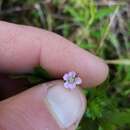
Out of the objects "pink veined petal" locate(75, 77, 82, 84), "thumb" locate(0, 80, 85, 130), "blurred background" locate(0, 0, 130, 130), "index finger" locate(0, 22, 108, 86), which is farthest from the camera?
"blurred background" locate(0, 0, 130, 130)

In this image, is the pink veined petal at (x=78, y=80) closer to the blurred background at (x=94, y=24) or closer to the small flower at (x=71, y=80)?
the small flower at (x=71, y=80)

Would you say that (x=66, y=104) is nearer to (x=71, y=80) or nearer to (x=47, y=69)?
(x=71, y=80)

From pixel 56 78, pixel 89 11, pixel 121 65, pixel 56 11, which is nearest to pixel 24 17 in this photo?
pixel 56 11

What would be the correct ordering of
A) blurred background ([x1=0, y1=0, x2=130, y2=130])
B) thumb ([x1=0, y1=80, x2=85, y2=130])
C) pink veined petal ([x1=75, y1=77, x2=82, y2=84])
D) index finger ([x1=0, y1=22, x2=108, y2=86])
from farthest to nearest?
1. blurred background ([x1=0, y1=0, x2=130, y2=130])
2. index finger ([x1=0, y1=22, x2=108, y2=86])
3. pink veined petal ([x1=75, y1=77, x2=82, y2=84])
4. thumb ([x1=0, y1=80, x2=85, y2=130])

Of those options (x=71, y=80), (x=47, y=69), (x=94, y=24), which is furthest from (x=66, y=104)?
(x=94, y=24)

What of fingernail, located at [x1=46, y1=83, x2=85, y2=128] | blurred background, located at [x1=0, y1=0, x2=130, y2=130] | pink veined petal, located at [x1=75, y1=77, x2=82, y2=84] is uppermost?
pink veined petal, located at [x1=75, y1=77, x2=82, y2=84]

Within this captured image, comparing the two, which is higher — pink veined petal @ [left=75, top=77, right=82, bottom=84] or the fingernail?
pink veined petal @ [left=75, top=77, right=82, bottom=84]

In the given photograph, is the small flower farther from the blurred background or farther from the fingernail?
the blurred background

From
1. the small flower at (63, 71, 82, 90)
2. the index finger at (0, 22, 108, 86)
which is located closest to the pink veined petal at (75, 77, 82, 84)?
the small flower at (63, 71, 82, 90)
